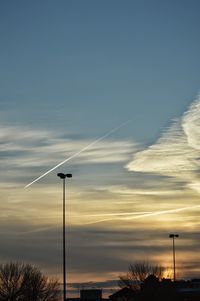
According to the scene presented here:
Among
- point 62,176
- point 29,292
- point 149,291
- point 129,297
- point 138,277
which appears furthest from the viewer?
point 138,277

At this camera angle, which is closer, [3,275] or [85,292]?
[3,275]

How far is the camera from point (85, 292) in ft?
419

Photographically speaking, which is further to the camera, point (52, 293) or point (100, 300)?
point (100, 300)

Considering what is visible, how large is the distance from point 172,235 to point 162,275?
26.7 meters

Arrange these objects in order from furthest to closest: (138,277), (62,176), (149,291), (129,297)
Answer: (138,277) → (129,297) → (149,291) → (62,176)

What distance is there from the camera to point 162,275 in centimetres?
12862

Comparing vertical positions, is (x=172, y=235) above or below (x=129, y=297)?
above

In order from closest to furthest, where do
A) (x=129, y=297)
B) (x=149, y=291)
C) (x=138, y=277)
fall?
(x=149, y=291), (x=129, y=297), (x=138, y=277)

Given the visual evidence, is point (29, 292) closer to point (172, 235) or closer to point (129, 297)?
point (129, 297)

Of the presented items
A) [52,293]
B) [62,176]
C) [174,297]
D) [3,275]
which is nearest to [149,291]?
[174,297]

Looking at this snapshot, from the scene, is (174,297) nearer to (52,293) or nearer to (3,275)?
(52,293)

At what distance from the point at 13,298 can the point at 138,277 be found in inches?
1243

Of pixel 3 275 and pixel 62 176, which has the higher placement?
pixel 62 176

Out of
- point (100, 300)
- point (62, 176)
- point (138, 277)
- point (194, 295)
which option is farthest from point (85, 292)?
point (62, 176)
